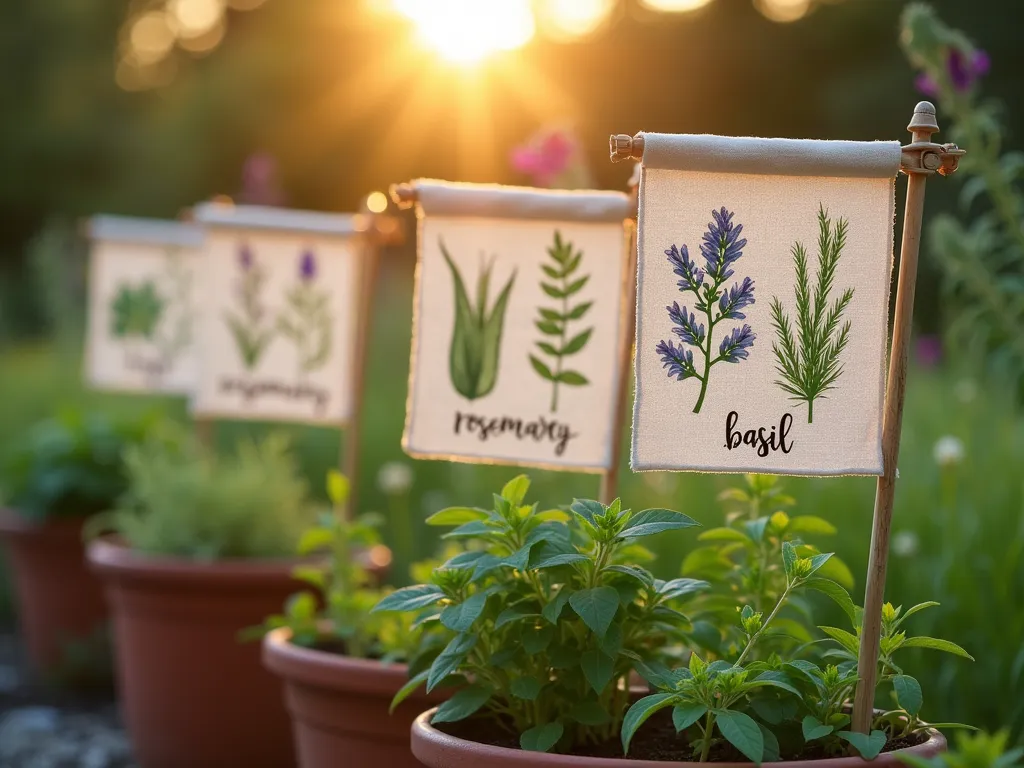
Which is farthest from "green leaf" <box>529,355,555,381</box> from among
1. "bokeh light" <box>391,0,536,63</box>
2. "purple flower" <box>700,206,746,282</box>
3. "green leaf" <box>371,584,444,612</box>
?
"bokeh light" <box>391,0,536,63</box>

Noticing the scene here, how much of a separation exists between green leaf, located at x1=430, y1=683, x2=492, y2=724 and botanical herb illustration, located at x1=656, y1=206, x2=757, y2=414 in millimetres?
488

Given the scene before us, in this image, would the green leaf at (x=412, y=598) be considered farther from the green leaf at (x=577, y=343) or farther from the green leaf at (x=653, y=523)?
the green leaf at (x=577, y=343)

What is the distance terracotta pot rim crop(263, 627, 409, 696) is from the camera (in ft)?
6.40

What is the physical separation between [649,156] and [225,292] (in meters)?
1.86

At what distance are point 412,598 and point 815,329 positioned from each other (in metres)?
0.64

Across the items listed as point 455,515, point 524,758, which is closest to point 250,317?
point 455,515

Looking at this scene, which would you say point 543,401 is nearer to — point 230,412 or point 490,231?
point 490,231

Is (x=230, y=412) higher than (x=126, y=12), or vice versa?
(x=126, y=12)

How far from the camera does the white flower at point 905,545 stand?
2.63 m

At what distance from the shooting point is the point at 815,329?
1.54 m

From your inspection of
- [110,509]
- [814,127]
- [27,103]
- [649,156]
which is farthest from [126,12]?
[649,156]

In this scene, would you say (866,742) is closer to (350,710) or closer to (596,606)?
(596,606)

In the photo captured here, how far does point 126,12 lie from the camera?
1703 cm

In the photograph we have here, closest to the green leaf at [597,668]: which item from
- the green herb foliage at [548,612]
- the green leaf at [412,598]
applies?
the green herb foliage at [548,612]
